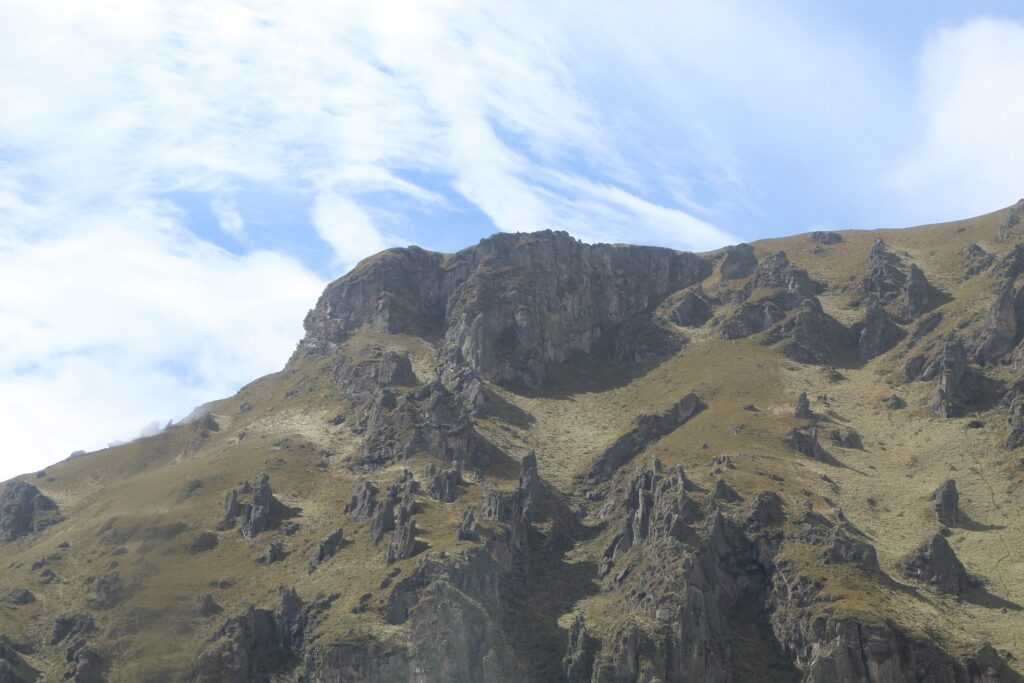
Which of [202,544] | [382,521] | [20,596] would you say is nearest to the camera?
[20,596]

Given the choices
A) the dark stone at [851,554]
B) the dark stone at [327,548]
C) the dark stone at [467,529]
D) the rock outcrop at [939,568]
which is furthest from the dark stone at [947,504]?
the dark stone at [327,548]

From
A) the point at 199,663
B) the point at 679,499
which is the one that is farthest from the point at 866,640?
the point at 199,663

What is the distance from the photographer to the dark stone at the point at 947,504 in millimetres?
184500

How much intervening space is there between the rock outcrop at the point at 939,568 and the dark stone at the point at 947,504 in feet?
51.3

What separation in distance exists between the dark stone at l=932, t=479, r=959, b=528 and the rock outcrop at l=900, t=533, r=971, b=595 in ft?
51.3

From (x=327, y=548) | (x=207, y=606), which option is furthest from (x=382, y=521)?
(x=207, y=606)

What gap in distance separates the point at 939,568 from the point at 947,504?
20.8 metres

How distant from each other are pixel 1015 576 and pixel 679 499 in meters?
47.6

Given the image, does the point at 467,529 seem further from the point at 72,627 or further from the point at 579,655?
the point at 72,627

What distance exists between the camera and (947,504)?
185750mm

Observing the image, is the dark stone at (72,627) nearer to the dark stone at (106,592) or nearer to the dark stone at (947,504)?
the dark stone at (106,592)

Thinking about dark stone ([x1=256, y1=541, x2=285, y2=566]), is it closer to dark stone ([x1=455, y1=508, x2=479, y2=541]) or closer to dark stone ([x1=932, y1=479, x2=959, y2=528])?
dark stone ([x1=455, y1=508, x2=479, y2=541])

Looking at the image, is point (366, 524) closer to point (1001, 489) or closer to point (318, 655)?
point (318, 655)

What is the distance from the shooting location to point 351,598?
174 m
